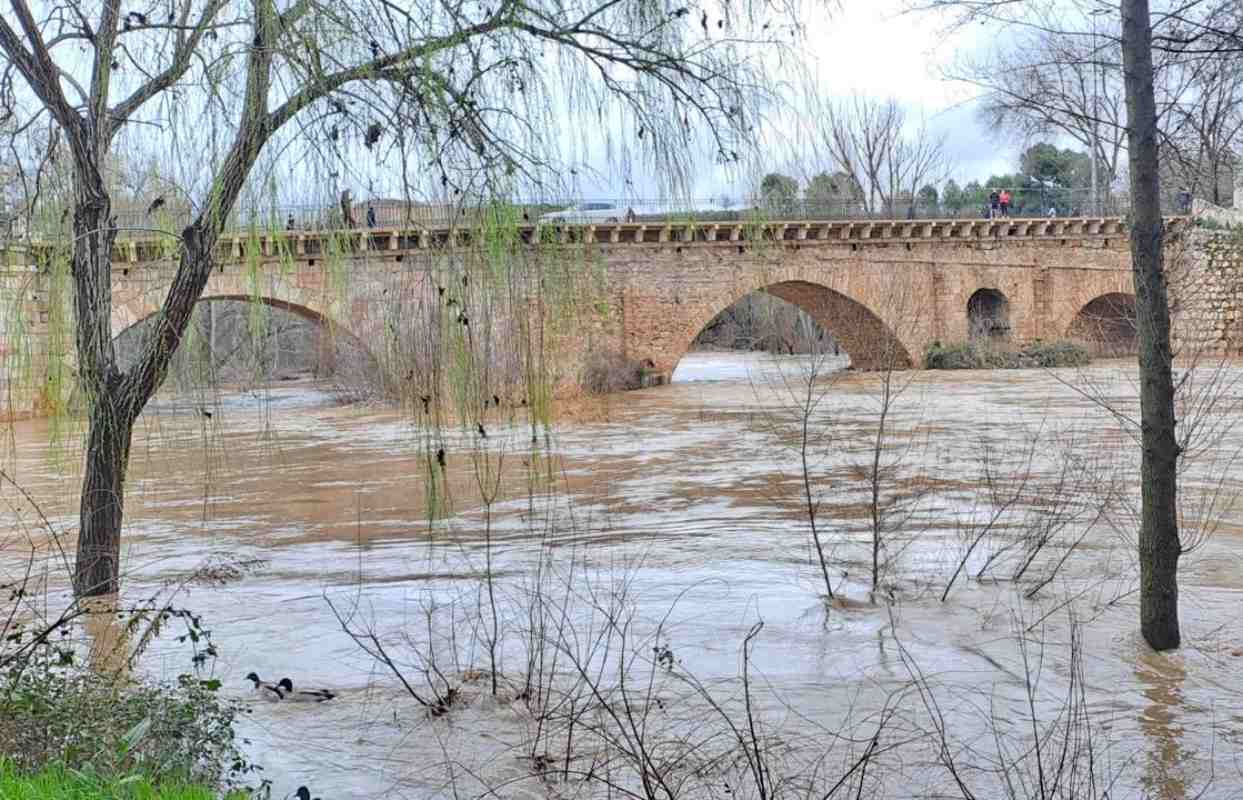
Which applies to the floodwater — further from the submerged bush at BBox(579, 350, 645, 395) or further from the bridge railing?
the submerged bush at BBox(579, 350, 645, 395)

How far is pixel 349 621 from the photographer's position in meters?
7.89

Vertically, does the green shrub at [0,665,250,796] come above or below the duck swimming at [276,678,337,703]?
above

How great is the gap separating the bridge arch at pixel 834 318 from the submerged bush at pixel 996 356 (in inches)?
33.9

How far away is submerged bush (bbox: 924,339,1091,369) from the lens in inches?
1419

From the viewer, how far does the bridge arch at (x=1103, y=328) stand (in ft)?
114

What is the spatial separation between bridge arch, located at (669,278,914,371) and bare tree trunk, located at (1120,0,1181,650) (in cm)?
2751

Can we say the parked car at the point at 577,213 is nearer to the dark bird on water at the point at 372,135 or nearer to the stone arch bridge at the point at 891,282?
the dark bird on water at the point at 372,135

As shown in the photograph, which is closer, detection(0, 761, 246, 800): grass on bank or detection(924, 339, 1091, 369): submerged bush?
detection(0, 761, 246, 800): grass on bank

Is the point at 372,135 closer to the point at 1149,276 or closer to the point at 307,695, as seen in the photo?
the point at 307,695

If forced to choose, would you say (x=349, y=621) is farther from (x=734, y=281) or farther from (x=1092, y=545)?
(x=734, y=281)

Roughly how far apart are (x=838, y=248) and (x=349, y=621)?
93.9 feet

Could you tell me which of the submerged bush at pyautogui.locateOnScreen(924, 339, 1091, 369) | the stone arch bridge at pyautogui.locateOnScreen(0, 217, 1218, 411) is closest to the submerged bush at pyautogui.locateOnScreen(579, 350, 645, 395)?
the stone arch bridge at pyautogui.locateOnScreen(0, 217, 1218, 411)

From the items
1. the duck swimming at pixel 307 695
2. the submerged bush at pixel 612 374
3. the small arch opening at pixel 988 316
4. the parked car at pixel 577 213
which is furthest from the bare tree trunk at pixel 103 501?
the small arch opening at pixel 988 316

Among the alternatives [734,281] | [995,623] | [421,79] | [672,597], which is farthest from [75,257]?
[734,281]
